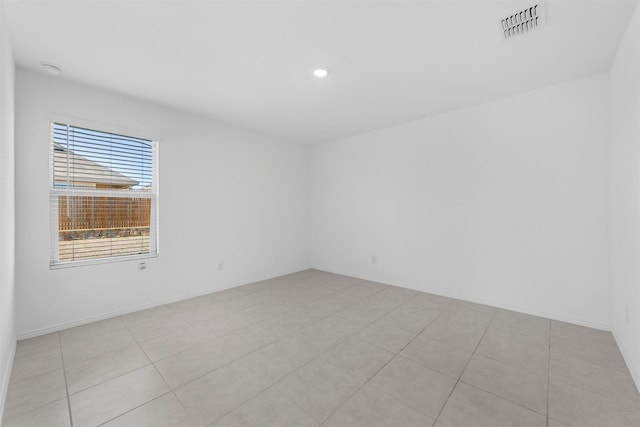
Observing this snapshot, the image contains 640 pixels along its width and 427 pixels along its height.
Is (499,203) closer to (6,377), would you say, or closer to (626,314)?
(626,314)

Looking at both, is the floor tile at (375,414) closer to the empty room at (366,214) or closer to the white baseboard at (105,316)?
the empty room at (366,214)

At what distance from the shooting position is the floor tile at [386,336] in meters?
2.44

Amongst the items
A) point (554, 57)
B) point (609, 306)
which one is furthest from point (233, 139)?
point (609, 306)

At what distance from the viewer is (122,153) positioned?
126 inches

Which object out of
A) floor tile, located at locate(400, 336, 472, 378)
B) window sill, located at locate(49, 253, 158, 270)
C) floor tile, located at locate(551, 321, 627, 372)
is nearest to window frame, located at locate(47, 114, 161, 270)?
window sill, located at locate(49, 253, 158, 270)

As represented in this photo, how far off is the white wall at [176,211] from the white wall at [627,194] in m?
4.18

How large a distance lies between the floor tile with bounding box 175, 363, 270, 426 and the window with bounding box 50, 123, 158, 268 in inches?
80.4

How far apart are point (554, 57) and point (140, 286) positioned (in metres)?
4.86

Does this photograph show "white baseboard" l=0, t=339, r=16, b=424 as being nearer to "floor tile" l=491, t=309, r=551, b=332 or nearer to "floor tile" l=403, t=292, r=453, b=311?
"floor tile" l=403, t=292, r=453, b=311

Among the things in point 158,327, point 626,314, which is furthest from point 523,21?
point 158,327

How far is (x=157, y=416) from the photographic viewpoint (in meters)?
1.61

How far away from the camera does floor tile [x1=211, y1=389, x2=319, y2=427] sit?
1.56m

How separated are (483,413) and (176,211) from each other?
368 cm

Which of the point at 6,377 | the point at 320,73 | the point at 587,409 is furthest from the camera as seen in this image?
the point at 320,73
